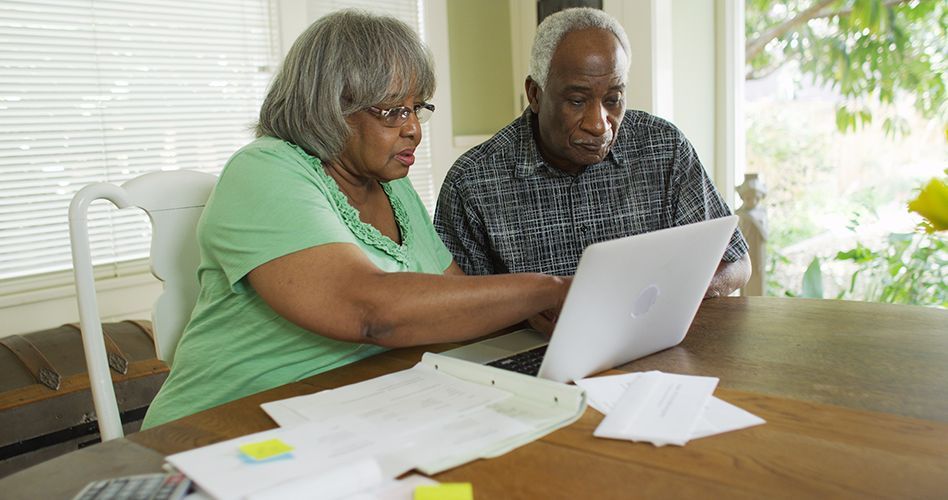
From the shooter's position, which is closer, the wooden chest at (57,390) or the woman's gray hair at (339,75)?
the woman's gray hair at (339,75)

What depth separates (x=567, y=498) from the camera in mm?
765

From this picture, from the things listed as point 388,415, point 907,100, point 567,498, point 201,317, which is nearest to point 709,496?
point 567,498

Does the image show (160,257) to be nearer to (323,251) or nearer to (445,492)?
(323,251)

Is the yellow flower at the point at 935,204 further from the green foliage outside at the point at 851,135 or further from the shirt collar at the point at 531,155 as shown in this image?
the green foliage outside at the point at 851,135

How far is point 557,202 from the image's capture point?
1947 millimetres

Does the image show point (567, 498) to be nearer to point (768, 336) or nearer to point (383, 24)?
point (768, 336)

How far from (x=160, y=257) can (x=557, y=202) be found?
926 mm

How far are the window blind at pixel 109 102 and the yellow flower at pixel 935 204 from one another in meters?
2.10

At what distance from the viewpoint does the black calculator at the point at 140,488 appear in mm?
764

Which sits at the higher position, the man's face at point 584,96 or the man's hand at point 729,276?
the man's face at point 584,96

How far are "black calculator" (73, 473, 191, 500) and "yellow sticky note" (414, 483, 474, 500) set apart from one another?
23 cm

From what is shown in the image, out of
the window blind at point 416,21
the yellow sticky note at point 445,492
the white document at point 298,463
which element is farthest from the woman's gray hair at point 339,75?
the window blind at point 416,21

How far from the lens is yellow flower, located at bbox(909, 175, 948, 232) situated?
0.89 m

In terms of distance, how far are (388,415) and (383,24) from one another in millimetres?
725
